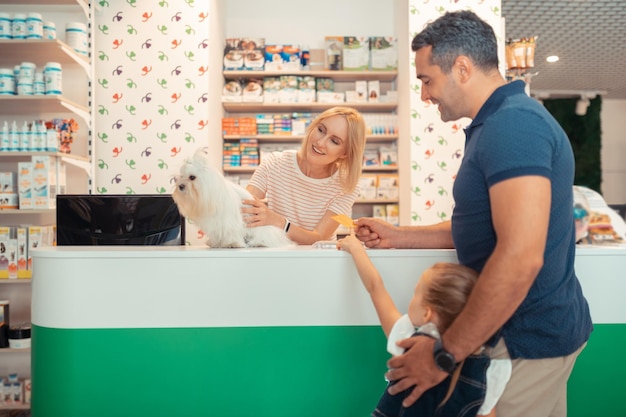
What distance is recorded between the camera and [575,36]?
22.8 feet

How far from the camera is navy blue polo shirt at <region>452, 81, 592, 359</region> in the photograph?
1.18 m

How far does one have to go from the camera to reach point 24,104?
402cm

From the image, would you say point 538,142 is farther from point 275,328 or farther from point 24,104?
point 24,104

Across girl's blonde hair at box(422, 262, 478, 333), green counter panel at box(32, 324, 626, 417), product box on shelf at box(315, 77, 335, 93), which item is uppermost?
product box on shelf at box(315, 77, 335, 93)

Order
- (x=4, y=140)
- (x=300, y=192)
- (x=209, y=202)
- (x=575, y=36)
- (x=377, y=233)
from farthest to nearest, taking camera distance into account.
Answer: (x=575, y=36) < (x=4, y=140) < (x=300, y=192) < (x=377, y=233) < (x=209, y=202)

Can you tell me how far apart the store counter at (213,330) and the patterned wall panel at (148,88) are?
3.09 m

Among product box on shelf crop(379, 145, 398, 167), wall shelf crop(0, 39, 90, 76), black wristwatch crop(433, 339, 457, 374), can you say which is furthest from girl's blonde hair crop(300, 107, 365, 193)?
product box on shelf crop(379, 145, 398, 167)

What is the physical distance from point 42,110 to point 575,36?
20.0ft

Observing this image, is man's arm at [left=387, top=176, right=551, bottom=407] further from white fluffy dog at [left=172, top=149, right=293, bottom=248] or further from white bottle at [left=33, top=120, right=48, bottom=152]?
white bottle at [left=33, top=120, right=48, bottom=152]

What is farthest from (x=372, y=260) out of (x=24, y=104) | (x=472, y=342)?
(x=24, y=104)

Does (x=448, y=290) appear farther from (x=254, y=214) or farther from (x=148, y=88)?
(x=148, y=88)

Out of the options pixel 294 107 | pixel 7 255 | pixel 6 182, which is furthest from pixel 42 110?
pixel 294 107

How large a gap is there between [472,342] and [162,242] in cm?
203

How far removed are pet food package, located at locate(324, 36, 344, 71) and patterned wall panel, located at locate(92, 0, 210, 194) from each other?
1.29 meters
